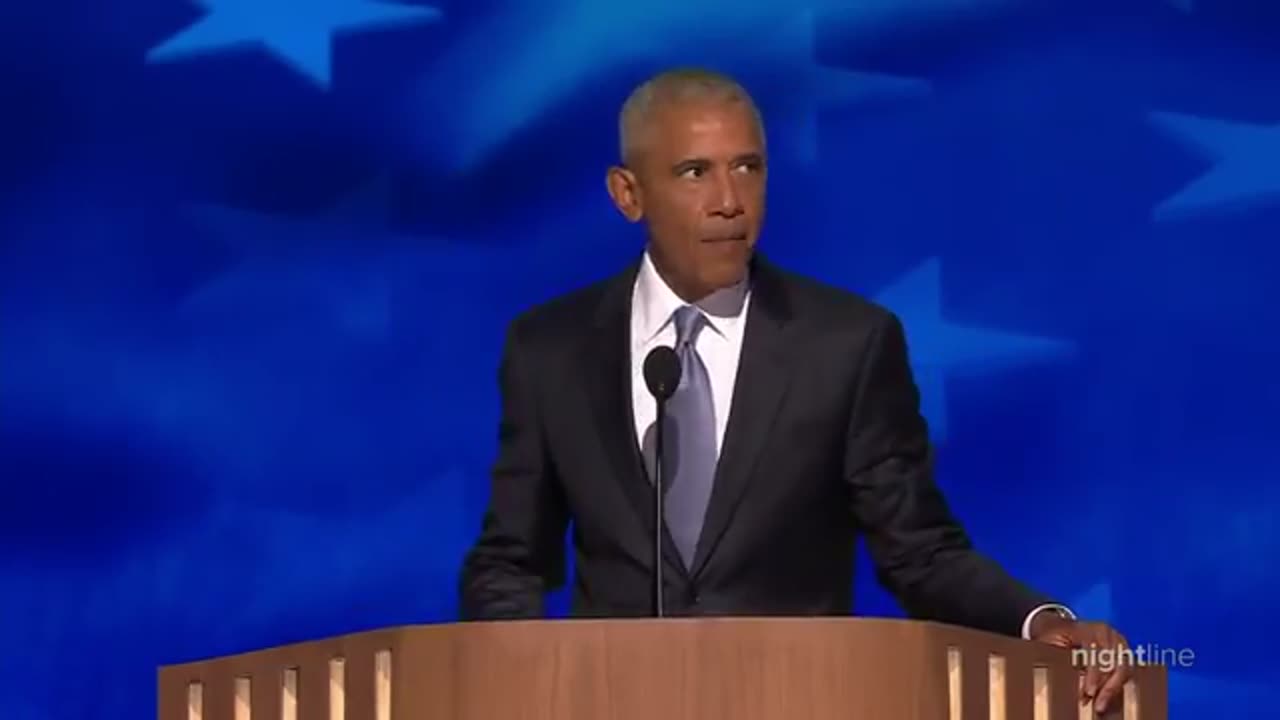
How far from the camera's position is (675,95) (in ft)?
11.1

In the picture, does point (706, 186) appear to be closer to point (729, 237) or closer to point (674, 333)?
point (729, 237)

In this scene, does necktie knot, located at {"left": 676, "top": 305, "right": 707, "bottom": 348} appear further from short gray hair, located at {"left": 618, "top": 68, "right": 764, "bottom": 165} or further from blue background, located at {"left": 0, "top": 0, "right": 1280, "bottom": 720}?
blue background, located at {"left": 0, "top": 0, "right": 1280, "bottom": 720}

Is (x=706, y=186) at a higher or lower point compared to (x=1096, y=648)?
higher

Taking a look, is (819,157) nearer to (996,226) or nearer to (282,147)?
(996,226)

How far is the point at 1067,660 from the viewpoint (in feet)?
9.30

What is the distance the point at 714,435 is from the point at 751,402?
68 mm

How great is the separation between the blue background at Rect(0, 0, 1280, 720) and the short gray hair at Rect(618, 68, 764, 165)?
66 centimetres

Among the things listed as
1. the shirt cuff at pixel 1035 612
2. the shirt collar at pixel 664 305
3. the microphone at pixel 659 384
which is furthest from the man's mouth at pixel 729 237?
the shirt cuff at pixel 1035 612

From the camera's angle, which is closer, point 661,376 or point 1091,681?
point 1091,681

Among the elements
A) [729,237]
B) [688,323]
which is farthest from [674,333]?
[729,237]

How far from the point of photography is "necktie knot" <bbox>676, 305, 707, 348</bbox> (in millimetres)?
3451

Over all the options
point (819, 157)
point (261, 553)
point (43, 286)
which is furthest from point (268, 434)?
point (819, 157)

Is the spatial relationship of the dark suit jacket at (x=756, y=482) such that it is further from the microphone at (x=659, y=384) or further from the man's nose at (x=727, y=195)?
the microphone at (x=659, y=384)

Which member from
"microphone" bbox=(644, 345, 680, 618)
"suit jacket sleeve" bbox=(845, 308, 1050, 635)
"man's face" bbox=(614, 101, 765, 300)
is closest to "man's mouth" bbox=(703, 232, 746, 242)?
"man's face" bbox=(614, 101, 765, 300)
